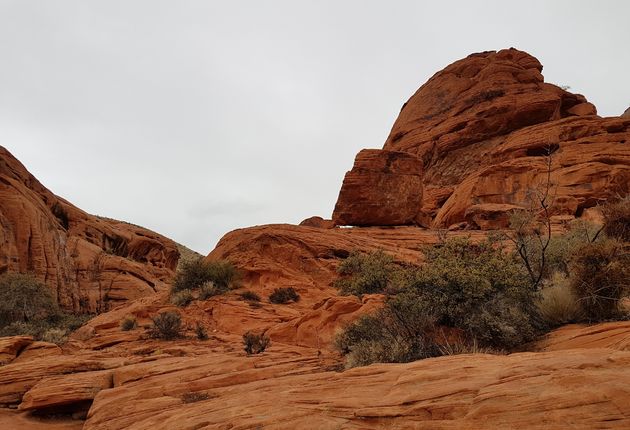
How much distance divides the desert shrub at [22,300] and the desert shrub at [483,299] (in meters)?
20.1

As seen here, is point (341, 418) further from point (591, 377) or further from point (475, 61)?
point (475, 61)

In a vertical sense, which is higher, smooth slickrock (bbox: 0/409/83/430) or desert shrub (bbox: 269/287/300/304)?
desert shrub (bbox: 269/287/300/304)

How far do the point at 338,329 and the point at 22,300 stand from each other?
61.9 ft

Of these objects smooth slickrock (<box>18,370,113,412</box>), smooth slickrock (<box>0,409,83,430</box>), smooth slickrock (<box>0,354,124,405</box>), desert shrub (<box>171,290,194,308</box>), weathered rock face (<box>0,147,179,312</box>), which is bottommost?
smooth slickrock (<box>0,409,83,430</box>)

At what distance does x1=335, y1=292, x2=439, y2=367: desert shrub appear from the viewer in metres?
5.48

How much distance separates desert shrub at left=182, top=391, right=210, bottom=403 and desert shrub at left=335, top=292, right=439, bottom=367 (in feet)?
6.33

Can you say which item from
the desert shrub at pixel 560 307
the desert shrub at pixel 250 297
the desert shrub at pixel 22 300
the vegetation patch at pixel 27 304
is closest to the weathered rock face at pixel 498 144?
the desert shrub at pixel 250 297

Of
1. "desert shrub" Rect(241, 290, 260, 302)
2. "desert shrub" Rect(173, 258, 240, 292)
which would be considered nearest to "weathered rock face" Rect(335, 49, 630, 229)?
"desert shrub" Rect(173, 258, 240, 292)

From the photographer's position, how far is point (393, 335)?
5984 mm

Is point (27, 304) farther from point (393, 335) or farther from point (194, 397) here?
point (393, 335)

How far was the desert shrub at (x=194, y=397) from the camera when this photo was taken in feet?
17.2

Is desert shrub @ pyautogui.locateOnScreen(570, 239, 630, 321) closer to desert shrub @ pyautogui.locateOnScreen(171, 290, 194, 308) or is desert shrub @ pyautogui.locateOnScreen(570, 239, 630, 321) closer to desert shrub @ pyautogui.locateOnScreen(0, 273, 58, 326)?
desert shrub @ pyautogui.locateOnScreen(171, 290, 194, 308)

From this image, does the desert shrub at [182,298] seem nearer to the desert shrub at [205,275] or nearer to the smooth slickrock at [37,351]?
the desert shrub at [205,275]

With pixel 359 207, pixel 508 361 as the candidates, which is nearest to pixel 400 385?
pixel 508 361
